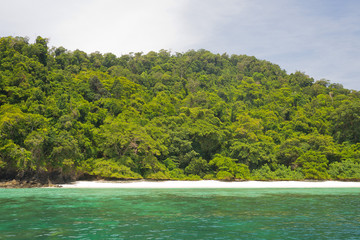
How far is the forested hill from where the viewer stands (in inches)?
971

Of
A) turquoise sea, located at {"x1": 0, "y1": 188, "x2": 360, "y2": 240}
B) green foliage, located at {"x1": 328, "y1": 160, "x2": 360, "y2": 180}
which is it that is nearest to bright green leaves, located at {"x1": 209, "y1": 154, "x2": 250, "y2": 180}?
green foliage, located at {"x1": 328, "y1": 160, "x2": 360, "y2": 180}

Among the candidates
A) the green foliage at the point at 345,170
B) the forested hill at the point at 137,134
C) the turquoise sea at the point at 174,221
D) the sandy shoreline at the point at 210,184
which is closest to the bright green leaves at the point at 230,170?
the forested hill at the point at 137,134

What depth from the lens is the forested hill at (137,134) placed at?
80.9 feet

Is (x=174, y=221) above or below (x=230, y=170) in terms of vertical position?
below

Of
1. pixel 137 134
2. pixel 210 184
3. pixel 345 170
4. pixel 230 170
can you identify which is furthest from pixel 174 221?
pixel 345 170

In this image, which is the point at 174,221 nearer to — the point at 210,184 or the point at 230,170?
the point at 210,184

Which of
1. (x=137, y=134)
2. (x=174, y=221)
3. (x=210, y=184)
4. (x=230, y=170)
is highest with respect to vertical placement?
(x=137, y=134)

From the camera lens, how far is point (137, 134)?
29.4m

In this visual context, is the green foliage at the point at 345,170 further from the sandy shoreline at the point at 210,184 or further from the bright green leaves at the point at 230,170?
the bright green leaves at the point at 230,170

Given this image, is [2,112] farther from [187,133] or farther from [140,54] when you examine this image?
[140,54]

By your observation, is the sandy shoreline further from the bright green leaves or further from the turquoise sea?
the turquoise sea

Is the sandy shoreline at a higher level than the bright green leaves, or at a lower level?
lower

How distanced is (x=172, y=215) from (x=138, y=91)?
1386 inches

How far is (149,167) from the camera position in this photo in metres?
29.0
